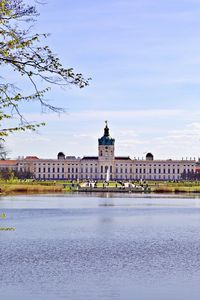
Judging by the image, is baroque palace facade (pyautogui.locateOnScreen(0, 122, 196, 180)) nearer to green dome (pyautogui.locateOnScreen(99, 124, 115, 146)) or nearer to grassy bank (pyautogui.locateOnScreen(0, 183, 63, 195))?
green dome (pyautogui.locateOnScreen(99, 124, 115, 146))

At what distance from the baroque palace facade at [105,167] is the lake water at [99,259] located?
154 metres

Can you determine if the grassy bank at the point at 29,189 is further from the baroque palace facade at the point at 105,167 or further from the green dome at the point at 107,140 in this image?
the baroque palace facade at the point at 105,167

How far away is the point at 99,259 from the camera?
22078mm

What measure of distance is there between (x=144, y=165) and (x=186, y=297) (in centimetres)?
18156

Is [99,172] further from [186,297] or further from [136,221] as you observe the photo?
[186,297]

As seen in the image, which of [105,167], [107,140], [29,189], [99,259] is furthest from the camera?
[105,167]

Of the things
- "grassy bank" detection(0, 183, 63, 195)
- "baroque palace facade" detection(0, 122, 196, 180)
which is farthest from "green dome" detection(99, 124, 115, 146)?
"grassy bank" detection(0, 183, 63, 195)

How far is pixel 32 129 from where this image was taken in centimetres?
911

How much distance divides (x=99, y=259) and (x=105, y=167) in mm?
171689

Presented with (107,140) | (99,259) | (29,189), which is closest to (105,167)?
(107,140)

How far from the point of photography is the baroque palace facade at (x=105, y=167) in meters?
193

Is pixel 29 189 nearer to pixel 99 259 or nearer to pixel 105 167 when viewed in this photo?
pixel 99 259

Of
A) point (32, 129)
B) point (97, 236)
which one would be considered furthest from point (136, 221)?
point (32, 129)

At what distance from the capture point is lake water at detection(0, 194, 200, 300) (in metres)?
16.4
